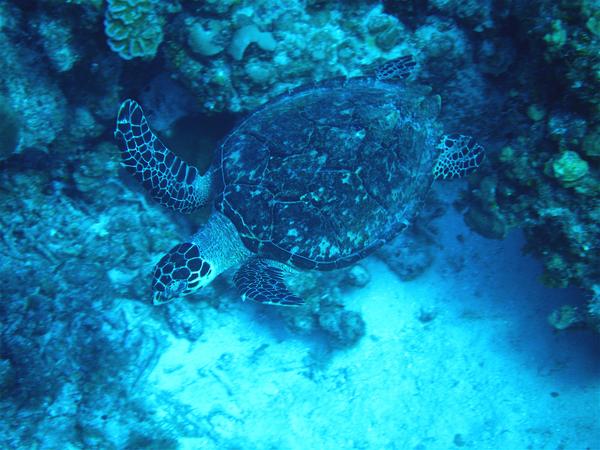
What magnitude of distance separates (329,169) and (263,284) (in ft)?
Result: 4.84

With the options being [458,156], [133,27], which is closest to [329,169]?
[458,156]

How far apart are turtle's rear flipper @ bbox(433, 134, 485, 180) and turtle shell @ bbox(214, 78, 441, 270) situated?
0.69 feet

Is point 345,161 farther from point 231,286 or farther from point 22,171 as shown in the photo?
point 22,171

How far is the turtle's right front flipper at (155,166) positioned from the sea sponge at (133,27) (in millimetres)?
545

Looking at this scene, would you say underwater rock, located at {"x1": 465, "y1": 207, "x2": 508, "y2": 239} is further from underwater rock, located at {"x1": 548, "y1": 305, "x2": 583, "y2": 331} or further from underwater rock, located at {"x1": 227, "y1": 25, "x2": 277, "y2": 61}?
underwater rock, located at {"x1": 227, "y1": 25, "x2": 277, "y2": 61}

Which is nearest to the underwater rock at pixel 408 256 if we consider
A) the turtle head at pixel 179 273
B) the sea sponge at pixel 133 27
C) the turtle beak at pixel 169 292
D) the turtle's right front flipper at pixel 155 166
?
the turtle head at pixel 179 273

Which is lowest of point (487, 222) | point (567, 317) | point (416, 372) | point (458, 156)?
point (416, 372)

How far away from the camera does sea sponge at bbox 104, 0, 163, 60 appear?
11.9 feet

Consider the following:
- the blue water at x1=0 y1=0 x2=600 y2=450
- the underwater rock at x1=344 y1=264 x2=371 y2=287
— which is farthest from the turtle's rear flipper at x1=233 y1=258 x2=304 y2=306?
the underwater rock at x1=344 y1=264 x2=371 y2=287

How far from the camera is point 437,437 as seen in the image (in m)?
4.74

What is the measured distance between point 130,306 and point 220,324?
120 cm

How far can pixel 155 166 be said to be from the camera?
4289mm

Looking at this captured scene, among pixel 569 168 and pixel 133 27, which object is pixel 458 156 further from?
pixel 133 27

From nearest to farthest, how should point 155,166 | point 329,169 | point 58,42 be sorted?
point 58,42, point 329,169, point 155,166
